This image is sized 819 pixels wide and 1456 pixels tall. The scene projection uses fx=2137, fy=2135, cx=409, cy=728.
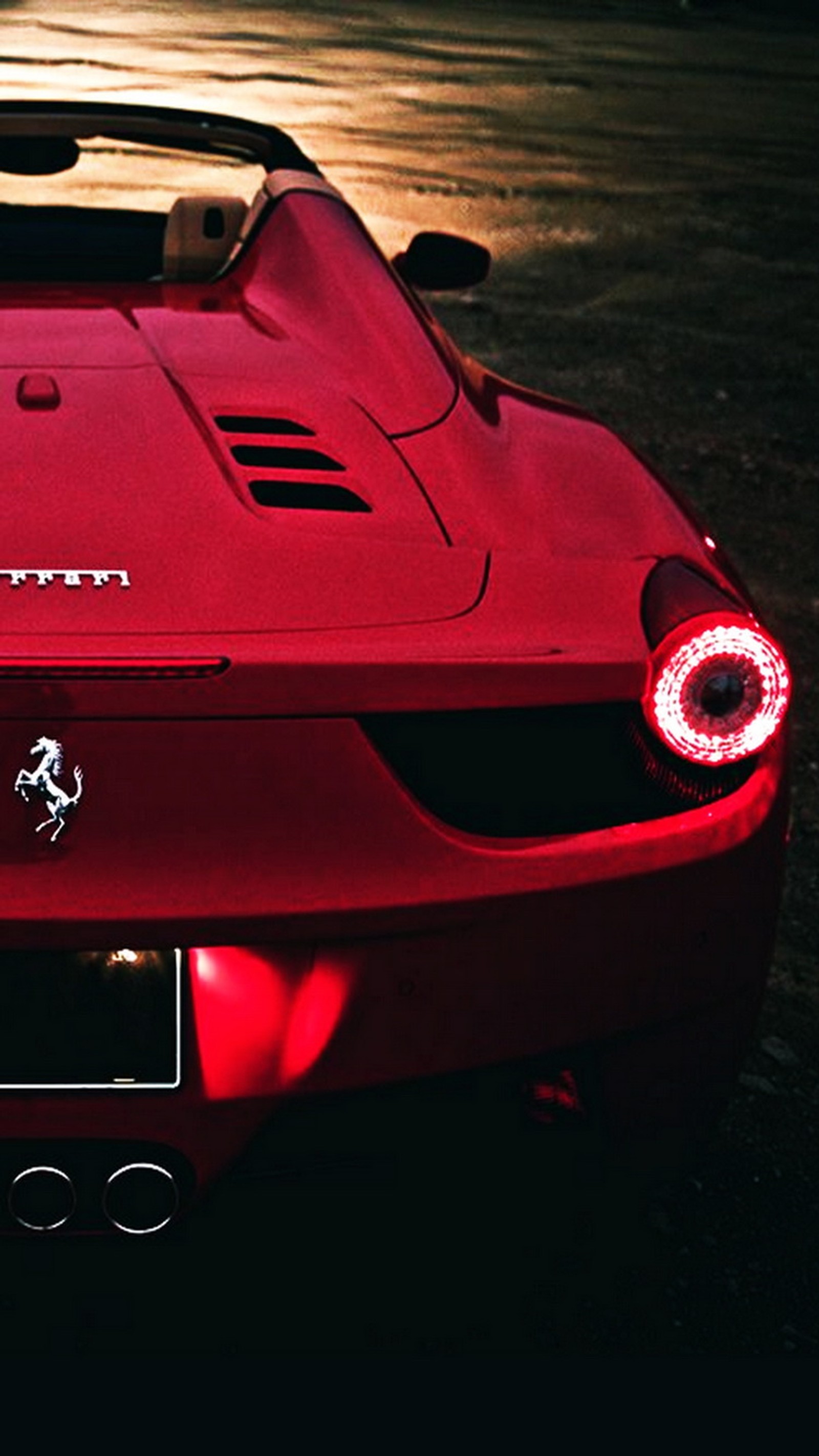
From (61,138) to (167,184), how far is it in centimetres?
838

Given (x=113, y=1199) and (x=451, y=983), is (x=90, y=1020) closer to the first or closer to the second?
(x=113, y=1199)

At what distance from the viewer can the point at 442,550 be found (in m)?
2.35

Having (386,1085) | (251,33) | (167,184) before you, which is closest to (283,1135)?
(386,1085)

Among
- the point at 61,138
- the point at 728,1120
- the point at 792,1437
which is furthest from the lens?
the point at 61,138

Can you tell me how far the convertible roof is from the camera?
13.1 feet

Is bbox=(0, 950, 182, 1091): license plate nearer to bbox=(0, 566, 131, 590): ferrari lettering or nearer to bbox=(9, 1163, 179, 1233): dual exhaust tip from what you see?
bbox=(9, 1163, 179, 1233): dual exhaust tip

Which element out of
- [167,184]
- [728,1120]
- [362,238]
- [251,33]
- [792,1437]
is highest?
[362,238]

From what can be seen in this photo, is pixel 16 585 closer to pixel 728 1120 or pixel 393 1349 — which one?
pixel 393 1349

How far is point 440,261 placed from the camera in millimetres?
4230

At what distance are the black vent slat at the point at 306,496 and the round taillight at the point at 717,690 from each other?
42cm

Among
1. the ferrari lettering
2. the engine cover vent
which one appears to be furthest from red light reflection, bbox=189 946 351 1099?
the engine cover vent

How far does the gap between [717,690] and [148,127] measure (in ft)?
7.16

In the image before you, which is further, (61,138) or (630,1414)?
(61,138)

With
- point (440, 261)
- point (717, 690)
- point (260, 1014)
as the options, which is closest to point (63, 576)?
point (260, 1014)
